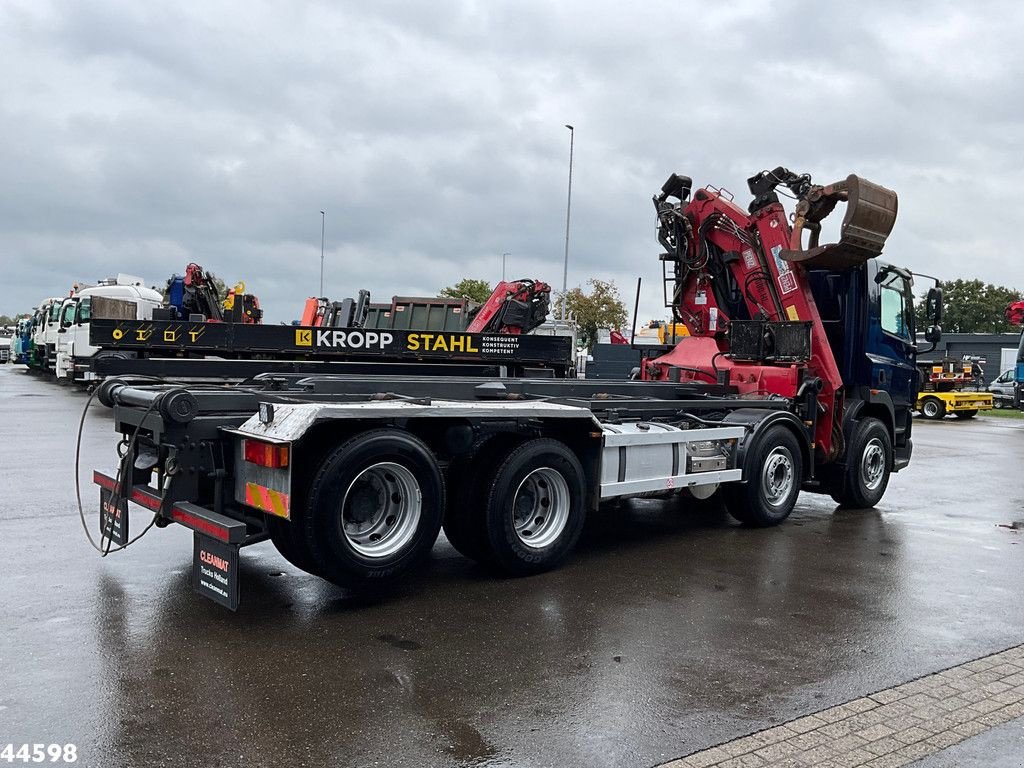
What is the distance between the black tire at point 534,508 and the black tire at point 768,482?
2287 mm

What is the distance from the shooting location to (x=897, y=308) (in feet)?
34.5

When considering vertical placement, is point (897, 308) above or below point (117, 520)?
above

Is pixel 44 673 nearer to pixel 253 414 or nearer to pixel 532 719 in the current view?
pixel 253 414

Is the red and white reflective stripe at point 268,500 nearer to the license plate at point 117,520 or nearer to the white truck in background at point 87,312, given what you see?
the license plate at point 117,520

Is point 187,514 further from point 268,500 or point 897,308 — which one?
point 897,308

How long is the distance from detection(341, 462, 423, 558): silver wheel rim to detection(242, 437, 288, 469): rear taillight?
56cm

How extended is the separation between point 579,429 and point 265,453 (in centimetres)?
253

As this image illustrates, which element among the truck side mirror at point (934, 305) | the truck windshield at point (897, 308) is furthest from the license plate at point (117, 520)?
the truck side mirror at point (934, 305)

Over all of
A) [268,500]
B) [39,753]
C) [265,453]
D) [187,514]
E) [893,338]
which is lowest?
[39,753]

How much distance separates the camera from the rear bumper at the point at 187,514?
504cm

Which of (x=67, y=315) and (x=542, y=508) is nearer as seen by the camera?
(x=542, y=508)

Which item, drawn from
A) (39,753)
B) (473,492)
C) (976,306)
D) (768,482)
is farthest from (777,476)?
(976,306)

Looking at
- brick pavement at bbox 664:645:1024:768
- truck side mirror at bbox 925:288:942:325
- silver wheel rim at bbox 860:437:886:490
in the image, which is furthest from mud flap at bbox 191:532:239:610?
truck side mirror at bbox 925:288:942:325

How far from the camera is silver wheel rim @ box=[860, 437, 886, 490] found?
10034 mm
